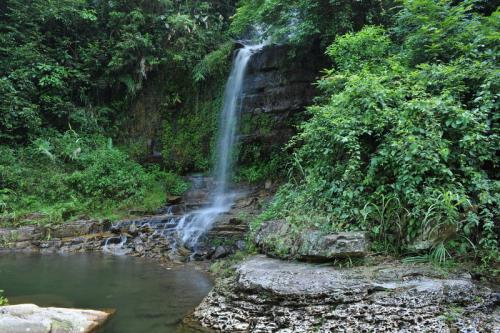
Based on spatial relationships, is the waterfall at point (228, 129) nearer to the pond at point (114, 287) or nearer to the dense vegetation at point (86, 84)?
the dense vegetation at point (86, 84)

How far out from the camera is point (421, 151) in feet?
16.7

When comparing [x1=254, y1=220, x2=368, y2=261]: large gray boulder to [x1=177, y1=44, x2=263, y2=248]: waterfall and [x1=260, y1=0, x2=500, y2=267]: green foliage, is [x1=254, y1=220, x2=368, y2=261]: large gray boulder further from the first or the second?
[x1=177, y1=44, x2=263, y2=248]: waterfall

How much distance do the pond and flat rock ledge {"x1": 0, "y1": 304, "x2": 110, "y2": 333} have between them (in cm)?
23

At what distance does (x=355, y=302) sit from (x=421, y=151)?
85.4 inches

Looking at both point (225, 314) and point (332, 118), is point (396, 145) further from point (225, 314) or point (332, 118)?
point (225, 314)

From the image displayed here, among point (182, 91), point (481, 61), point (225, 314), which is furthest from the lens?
point (182, 91)

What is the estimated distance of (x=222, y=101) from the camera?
13758 millimetres

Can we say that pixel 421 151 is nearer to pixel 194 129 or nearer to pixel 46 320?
pixel 46 320

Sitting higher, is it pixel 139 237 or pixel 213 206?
pixel 213 206

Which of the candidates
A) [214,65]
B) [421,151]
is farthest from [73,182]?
[421,151]

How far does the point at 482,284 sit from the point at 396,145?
1962mm

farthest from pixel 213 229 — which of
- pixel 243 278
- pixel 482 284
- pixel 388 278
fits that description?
pixel 482 284

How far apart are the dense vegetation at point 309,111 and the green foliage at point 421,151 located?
0.9 inches

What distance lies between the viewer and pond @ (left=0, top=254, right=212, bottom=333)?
17.1 ft
